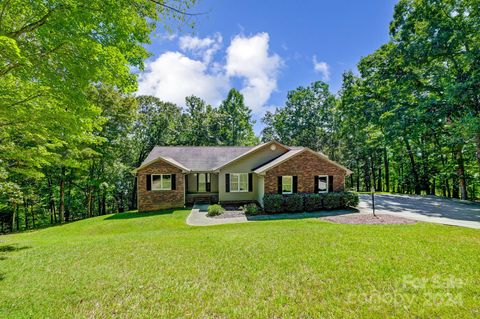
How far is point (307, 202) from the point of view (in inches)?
586

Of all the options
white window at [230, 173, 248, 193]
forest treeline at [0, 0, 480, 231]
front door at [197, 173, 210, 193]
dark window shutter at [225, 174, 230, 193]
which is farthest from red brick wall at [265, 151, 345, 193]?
front door at [197, 173, 210, 193]

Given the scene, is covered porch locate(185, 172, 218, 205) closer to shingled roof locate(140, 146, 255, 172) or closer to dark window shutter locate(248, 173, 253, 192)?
shingled roof locate(140, 146, 255, 172)

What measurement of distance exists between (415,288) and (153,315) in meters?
4.87

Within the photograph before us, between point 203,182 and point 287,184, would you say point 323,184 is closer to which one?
point 287,184

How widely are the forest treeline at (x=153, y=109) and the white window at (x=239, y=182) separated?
33.1 ft

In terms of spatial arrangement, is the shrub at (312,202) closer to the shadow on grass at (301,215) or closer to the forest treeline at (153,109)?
the shadow on grass at (301,215)

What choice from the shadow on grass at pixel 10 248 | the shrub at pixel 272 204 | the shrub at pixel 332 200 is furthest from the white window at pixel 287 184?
the shadow on grass at pixel 10 248

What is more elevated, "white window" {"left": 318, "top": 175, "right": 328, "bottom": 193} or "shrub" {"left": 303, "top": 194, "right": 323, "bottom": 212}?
"white window" {"left": 318, "top": 175, "right": 328, "bottom": 193}

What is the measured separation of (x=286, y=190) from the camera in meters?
16.0

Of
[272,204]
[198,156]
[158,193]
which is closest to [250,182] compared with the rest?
[272,204]

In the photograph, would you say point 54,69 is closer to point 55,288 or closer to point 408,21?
point 55,288

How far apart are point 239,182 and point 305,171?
546 cm

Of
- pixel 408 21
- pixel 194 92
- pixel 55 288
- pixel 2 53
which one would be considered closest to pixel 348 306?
pixel 55 288

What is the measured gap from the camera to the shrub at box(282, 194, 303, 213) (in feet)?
47.8
